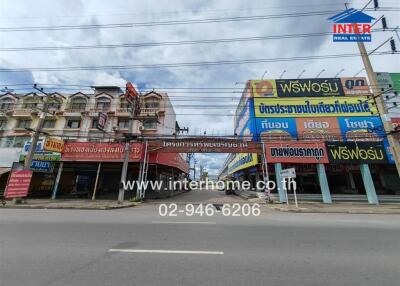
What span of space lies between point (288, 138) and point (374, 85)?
32.7ft

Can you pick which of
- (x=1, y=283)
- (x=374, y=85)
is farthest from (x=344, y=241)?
(x=374, y=85)

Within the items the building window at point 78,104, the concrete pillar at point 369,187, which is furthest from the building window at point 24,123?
the concrete pillar at point 369,187

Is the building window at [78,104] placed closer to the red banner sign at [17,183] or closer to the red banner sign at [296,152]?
the red banner sign at [17,183]

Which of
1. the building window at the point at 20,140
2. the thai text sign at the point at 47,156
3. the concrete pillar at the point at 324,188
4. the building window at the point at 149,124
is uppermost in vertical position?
the building window at the point at 149,124

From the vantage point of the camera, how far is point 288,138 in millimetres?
23297

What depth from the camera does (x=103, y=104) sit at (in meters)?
31.8

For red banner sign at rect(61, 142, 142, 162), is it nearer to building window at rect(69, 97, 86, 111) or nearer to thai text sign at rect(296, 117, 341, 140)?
building window at rect(69, 97, 86, 111)

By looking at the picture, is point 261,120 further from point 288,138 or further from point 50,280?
point 50,280

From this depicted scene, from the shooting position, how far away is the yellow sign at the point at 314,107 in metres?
24.5

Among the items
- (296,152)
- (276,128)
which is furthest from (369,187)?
(276,128)

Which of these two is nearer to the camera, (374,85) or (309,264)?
(309,264)

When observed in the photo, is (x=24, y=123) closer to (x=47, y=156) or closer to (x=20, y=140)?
(x=20, y=140)

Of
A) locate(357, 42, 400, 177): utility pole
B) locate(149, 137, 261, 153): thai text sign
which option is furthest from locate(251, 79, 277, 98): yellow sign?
locate(357, 42, 400, 177): utility pole

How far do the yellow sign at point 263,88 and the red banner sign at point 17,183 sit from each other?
2387cm
